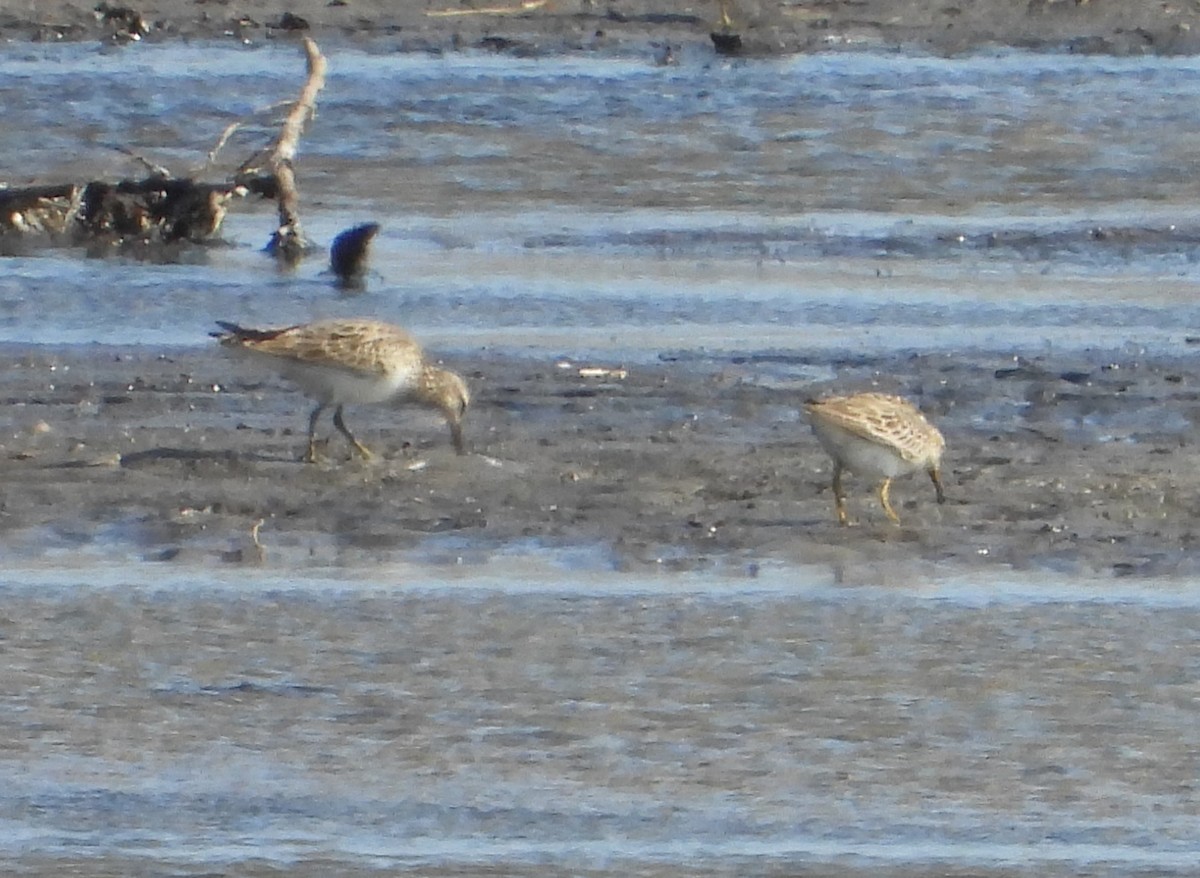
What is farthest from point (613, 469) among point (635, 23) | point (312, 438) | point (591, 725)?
point (635, 23)

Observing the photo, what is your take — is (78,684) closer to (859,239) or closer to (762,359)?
(762,359)

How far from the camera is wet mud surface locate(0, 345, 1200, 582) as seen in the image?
9781 mm

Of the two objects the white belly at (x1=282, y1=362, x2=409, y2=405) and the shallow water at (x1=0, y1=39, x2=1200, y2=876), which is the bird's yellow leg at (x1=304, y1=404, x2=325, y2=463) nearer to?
the white belly at (x1=282, y1=362, x2=409, y2=405)

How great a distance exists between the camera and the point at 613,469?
427 inches

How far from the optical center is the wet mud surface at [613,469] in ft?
32.1

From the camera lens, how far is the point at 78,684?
8156 millimetres

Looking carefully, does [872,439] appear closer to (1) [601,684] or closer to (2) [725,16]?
(1) [601,684]

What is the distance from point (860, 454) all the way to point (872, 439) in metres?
0.11

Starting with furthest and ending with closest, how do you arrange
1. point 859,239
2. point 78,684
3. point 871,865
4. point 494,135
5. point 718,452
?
point 494,135, point 859,239, point 718,452, point 78,684, point 871,865

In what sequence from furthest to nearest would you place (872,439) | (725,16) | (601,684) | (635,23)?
(635,23) < (725,16) < (872,439) < (601,684)

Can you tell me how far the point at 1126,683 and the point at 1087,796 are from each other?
101 cm

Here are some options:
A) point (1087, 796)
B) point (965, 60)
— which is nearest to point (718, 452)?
point (1087, 796)

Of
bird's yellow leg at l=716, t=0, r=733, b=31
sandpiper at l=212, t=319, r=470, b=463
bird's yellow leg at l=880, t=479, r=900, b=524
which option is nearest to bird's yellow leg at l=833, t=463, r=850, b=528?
bird's yellow leg at l=880, t=479, r=900, b=524

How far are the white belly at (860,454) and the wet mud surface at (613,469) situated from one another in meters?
0.20
